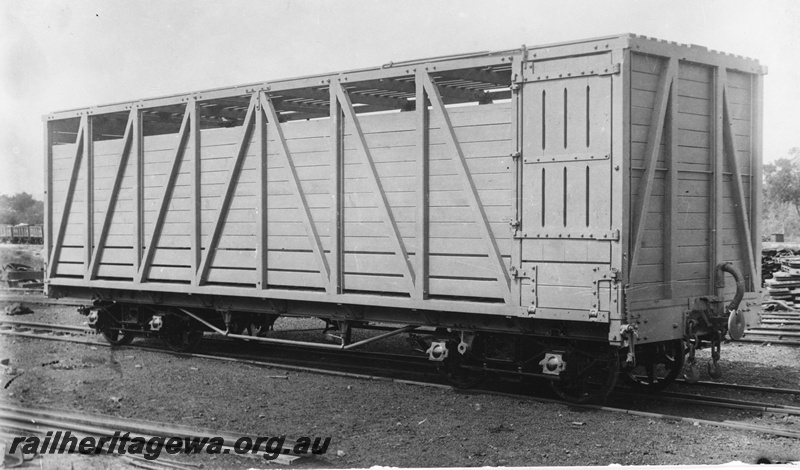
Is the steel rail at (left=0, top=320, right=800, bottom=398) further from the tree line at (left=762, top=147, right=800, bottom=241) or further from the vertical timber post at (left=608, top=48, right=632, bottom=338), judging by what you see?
the tree line at (left=762, top=147, right=800, bottom=241)

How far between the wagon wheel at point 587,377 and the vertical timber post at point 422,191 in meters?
1.74

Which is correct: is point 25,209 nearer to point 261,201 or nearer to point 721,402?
point 261,201

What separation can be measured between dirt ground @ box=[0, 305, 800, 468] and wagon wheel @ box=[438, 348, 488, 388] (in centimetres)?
22

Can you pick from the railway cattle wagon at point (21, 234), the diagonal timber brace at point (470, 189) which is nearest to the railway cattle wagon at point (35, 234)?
the railway cattle wagon at point (21, 234)

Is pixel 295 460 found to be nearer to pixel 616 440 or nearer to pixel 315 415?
pixel 315 415

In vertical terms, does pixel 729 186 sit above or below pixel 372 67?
below

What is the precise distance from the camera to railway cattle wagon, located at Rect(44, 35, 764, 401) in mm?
7586

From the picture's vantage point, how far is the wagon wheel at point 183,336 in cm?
1188

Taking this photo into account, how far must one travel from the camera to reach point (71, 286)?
12.8 meters

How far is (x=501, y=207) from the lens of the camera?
820 centimetres

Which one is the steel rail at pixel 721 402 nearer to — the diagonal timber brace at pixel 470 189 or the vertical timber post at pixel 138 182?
the diagonal timber brace at pixel 470 189

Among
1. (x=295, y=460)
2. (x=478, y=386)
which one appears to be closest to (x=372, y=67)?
(x=478, y=386)

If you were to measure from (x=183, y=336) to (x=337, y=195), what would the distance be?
410cm

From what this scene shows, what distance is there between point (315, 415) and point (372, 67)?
13.0ft
